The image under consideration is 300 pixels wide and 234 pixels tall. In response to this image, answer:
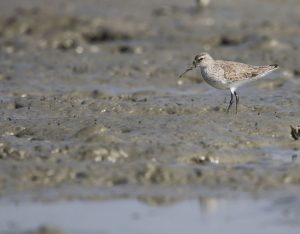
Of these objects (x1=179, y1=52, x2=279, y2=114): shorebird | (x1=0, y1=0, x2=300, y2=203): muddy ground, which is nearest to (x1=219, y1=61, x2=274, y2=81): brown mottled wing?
(x1=179, y1=52, x2=279, y2=114): shorebird

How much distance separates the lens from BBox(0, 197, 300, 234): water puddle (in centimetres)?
857

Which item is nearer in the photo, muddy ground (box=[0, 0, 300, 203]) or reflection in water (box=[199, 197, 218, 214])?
reflection in water (box=[199, 197, 218, 214])

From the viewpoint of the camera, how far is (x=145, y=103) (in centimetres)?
1361

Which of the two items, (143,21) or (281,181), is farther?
(143,21)

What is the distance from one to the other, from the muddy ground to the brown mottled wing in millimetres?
483

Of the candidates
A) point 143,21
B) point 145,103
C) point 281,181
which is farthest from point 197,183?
point 143,21

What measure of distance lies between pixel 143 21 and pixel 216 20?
5.61ft

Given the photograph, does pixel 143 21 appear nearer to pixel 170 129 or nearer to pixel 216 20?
pixel 216 20

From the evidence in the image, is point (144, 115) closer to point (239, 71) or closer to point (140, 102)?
point (140, 102)

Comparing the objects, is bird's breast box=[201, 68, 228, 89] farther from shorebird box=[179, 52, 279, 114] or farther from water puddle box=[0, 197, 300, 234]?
water puddle box=[0, 197, 300, 234]

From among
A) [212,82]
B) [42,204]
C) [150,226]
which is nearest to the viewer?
[150,226]

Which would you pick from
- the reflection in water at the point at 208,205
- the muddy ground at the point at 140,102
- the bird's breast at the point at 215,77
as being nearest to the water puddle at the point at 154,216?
the reflection in water at the point at 208,205

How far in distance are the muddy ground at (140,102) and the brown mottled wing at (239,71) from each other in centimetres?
48

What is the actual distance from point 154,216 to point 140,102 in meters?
4.92
